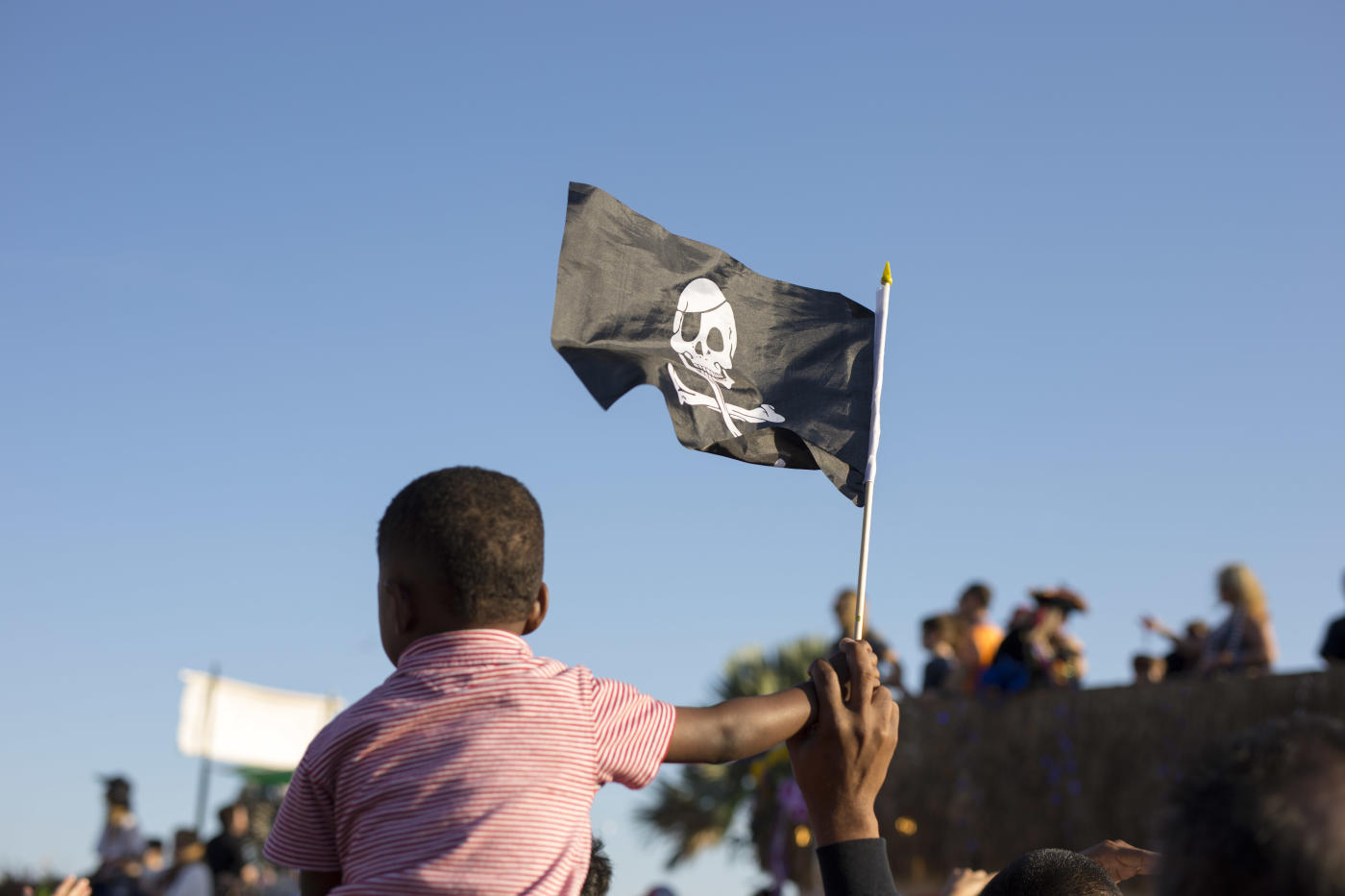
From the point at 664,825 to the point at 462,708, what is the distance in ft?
86.4

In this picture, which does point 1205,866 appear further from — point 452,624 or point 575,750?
point 452,624

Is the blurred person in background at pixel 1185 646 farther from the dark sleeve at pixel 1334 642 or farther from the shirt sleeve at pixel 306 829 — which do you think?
the shirt sleeve at pixel 306 829

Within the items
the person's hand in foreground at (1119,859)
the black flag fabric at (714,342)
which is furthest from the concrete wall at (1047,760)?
the black flag fabric at (714,342)

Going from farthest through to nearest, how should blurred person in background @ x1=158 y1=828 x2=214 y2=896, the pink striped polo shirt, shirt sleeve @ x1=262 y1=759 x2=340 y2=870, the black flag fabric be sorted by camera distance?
1. blurred person in background @ x1=158 y1=828 x2=214 y2=896
2. the black flag fabric
3. shirt sleeve @ x1=262 y1=759 x2=340 y2=870
4. the pink striped polo shirt

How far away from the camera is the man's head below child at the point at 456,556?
7.66ft

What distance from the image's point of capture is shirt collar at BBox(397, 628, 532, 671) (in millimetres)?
2311

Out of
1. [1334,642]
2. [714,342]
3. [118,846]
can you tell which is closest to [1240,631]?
[1334,642]

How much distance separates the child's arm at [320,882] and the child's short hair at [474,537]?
1.68 feet

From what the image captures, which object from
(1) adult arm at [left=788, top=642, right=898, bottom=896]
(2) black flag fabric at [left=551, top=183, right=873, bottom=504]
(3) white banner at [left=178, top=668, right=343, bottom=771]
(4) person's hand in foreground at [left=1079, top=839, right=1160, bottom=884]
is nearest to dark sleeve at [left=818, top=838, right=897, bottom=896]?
(1) adult arm at [left=788, top=642, right=898, bottom=896]

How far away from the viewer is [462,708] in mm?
2254

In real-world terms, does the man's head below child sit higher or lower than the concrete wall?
higher

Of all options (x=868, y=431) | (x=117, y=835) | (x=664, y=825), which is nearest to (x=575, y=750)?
(x=868, y=431)

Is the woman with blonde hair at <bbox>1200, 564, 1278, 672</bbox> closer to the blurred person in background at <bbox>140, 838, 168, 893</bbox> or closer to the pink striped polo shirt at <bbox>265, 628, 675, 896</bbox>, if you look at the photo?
the pink striped polo shirt at <bbox>265, 628, 675, 896</bbox>

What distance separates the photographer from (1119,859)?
321 centimetres
